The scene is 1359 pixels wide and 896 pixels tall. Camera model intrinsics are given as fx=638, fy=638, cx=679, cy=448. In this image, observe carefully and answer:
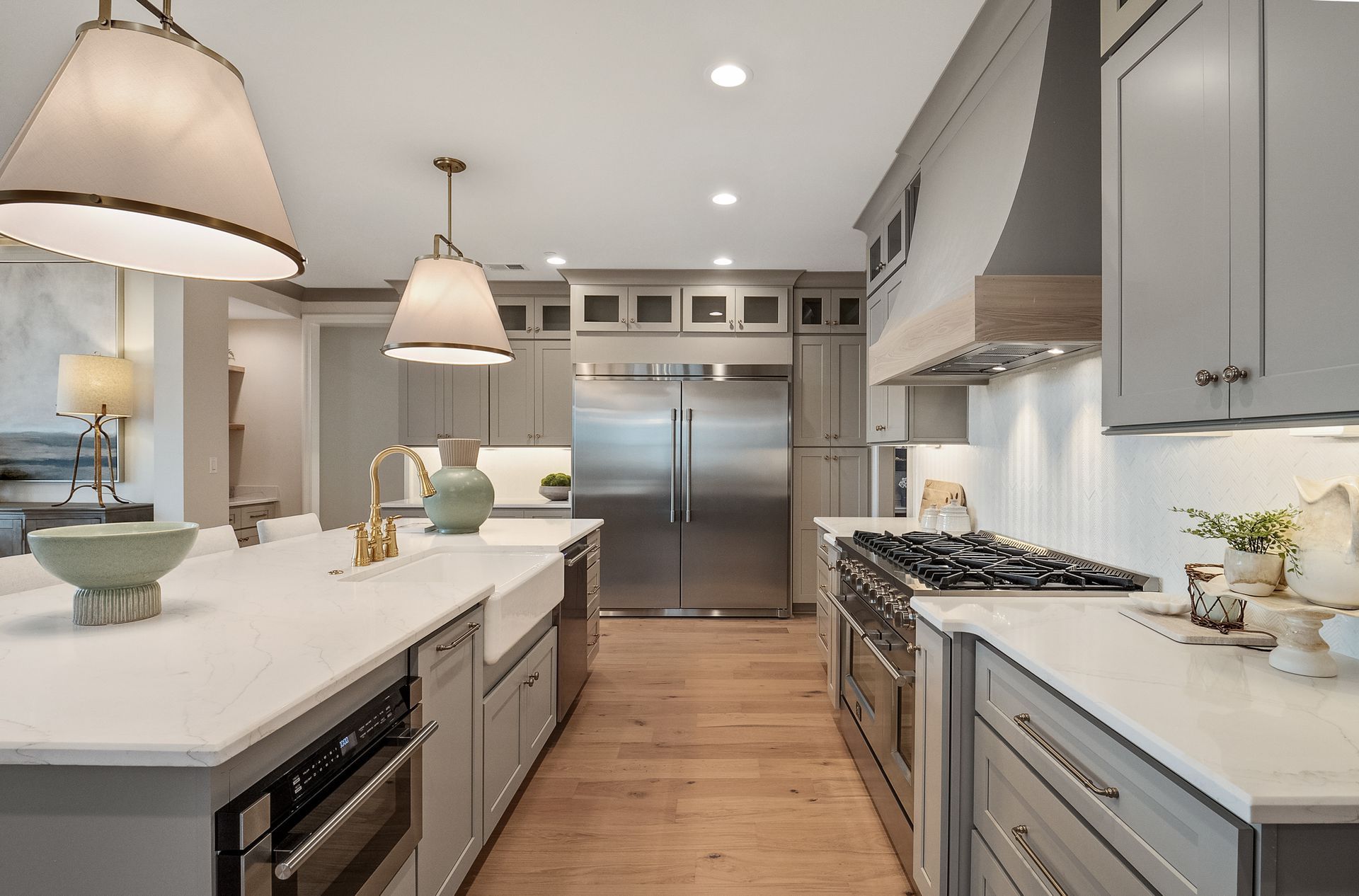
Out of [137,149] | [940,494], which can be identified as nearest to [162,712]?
[137,149]

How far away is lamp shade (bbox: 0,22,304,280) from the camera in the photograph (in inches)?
41.7

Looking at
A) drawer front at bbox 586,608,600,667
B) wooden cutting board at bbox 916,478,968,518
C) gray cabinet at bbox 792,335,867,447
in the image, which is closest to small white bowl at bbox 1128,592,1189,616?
wooden cutting board at bbox 916,478,968,518

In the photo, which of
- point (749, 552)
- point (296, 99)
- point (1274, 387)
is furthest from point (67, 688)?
point (749, 552)

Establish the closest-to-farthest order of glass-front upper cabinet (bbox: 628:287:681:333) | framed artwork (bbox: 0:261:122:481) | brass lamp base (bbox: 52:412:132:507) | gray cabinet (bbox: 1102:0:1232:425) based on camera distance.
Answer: gray cabinet (bbox: 1102:0:1232:425) < brass lamp base (bbox: 52:412:132:507) < framed artwork (bbox: 0:261:122:481) < glass-front upper cabinet (bbox: 628:287:681:333)

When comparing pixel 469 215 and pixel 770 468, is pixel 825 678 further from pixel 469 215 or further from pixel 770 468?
pixel 469 215

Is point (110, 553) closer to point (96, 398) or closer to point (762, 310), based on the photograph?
point (96, 398)

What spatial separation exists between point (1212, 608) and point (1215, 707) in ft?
1.73

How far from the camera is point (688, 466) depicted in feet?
16.5

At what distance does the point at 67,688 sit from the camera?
3.31 feet

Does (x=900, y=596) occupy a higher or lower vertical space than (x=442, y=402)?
lower

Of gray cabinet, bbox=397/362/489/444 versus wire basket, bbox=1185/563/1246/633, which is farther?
gray cabinet, bbox=397/362/489/444

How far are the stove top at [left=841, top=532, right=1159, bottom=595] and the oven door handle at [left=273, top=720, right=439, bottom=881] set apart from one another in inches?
55.8

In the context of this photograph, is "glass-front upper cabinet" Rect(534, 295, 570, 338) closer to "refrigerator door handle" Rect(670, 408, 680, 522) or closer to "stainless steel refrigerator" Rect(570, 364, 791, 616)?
"stainless steel refrigerator" Rect(570, 364, 791, 616)

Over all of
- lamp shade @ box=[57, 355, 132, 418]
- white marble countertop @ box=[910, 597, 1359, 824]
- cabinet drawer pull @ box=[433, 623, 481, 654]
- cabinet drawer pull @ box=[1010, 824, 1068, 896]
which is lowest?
cabinet drawer pull @ box=[1010, 824, 1068, 896]
